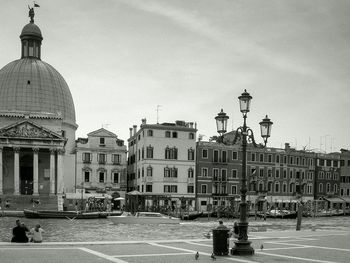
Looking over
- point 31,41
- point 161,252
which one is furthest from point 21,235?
point 31,41

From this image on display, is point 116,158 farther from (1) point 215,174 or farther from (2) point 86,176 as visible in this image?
(1) point 215,174

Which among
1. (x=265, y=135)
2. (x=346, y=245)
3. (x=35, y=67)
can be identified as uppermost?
(x=35, y=67)

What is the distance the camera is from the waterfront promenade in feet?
53.9

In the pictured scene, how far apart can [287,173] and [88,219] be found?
131 feet

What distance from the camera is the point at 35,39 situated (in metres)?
85.4

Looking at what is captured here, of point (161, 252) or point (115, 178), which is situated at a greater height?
point (161, 252)

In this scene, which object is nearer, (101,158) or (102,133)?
(101,158)

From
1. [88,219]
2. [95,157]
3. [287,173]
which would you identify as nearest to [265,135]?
[88,219]

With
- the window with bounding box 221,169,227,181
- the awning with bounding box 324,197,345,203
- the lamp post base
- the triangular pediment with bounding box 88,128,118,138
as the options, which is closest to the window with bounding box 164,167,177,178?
the window with bounding box 221,169,227,181

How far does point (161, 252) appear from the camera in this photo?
1870 centimetres

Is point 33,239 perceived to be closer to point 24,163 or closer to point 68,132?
point 24,163

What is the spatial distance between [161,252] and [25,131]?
174 ft

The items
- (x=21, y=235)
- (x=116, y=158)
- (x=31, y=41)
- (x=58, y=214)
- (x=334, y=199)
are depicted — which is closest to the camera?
(x=21, y=235)

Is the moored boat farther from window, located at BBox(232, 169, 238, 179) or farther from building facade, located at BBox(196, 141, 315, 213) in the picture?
window, located at BBox(232, 169, 238, 179)
